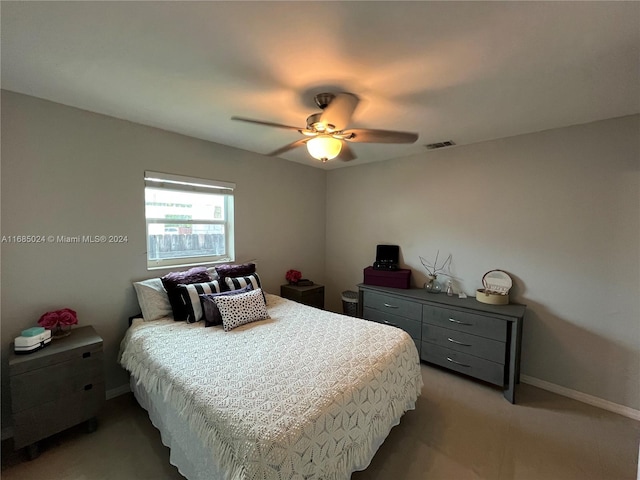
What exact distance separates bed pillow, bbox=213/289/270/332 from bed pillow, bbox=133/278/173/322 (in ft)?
→ 1.73

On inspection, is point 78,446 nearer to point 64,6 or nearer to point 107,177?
point 107,177

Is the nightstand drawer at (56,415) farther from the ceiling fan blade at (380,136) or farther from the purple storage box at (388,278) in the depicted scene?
the purple storage box at (388,278)

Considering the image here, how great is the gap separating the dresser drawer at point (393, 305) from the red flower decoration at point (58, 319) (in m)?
2.79

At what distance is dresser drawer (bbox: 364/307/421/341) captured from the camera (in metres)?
2.94

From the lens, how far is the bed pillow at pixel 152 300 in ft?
7.70

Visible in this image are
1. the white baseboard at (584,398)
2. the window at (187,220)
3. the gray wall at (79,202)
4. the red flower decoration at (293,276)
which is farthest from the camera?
the red flower decoration at (293,276)

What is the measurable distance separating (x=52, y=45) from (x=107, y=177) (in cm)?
112

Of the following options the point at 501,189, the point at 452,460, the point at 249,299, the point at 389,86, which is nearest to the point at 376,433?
the point at 452,460

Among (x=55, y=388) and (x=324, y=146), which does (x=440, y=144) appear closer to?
(x=324, y=146)

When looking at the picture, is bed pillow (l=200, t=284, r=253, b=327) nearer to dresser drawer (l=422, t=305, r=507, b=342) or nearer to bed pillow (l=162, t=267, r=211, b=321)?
bed pillow (l=162, t=267, r=211, b=321)

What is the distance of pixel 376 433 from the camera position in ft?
5.30

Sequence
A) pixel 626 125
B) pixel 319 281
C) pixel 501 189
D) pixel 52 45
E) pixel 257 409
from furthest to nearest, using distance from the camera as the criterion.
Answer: pixel 319 281
pixel 501 189
pixel 626 125
pixel 52 45
pixel 257 409

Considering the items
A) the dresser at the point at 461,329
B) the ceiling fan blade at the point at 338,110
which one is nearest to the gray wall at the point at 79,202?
the ceiling fan blade at the point at 338,110

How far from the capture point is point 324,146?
6.02ft
